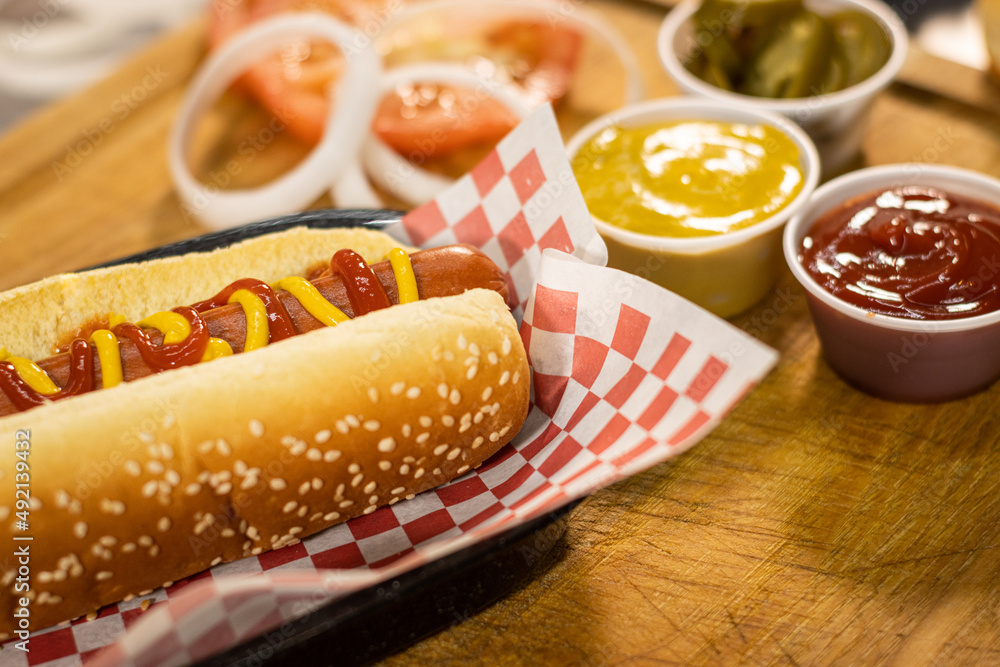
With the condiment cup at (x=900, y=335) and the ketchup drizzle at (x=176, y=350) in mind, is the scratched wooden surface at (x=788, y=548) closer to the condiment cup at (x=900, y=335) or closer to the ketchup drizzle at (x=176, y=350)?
the condiment cup at (x=900, y=335)

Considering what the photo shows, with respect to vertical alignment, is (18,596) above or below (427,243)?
below

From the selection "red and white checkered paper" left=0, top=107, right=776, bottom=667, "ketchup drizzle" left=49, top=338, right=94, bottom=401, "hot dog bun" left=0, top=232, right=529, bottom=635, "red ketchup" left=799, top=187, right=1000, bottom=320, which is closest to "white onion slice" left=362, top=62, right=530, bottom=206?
"red and white checkered paper" left=0, top=107, right=776, bottom=667

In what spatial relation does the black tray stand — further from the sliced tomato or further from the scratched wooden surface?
the sliced tomato

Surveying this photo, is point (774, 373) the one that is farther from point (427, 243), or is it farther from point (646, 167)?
point (427, 243)

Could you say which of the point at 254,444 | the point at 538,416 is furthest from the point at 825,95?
the point at 254,444

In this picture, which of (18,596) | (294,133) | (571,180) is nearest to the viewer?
(18,596)

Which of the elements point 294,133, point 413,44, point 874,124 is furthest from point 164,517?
point 874,124
